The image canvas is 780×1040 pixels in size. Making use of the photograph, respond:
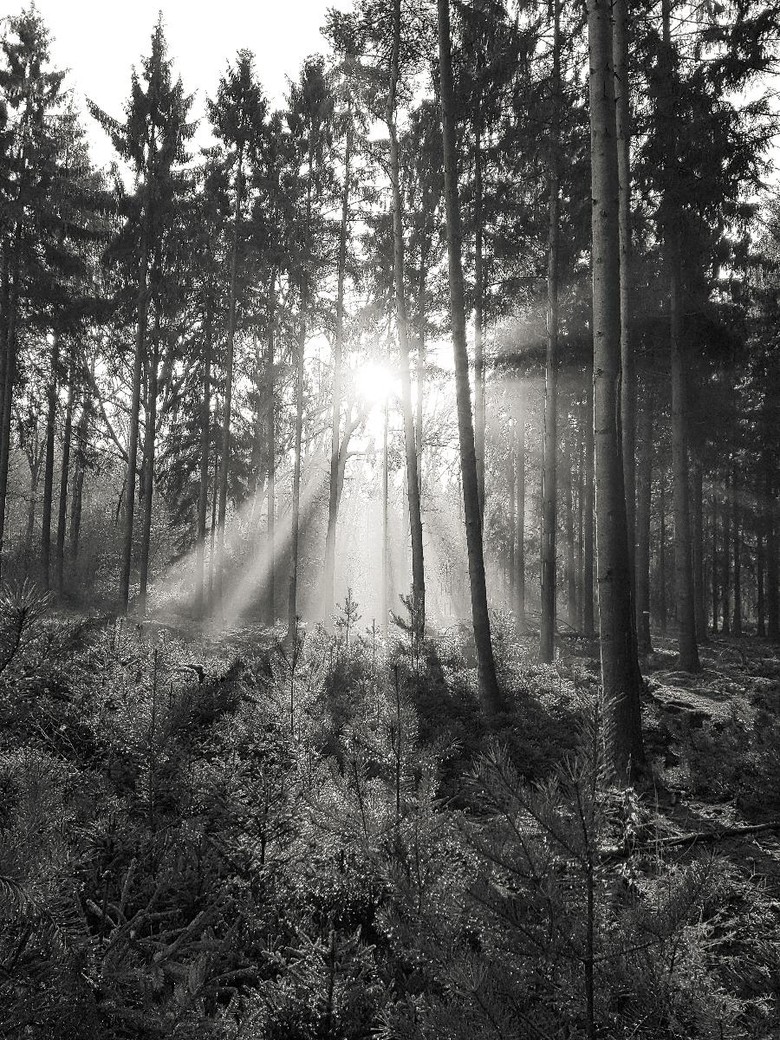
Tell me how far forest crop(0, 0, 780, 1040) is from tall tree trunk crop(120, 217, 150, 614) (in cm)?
10

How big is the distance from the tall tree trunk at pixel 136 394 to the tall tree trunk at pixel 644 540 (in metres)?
13.1

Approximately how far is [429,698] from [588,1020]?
7.39 m

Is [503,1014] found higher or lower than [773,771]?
higher

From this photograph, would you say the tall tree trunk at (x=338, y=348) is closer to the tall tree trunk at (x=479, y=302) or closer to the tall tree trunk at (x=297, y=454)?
the tall tree trunk at (x=297, y=454)

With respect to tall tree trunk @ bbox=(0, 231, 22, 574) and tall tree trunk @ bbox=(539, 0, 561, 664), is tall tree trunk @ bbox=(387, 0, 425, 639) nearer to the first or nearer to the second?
tall tree trunk @ bbox=(539, 0, 561, 664)

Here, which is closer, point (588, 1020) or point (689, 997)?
point (588, 1020)

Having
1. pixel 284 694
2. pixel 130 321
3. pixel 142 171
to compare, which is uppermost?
pixel 142 171

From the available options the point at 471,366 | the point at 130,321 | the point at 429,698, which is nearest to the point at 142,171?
the point at 130,321

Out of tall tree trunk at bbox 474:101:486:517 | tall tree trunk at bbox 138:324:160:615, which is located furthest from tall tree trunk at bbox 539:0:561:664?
tall tree trunk at bbox 138:324:160:615

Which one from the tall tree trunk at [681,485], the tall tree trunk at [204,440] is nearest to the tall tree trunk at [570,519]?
the tall tree trunk at [681,485]

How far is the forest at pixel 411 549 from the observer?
4.62ft

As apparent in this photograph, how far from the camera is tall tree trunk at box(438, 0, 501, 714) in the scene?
26.8 feet

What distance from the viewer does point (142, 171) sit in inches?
681

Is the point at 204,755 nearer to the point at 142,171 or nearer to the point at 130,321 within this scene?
the point at 130,321
